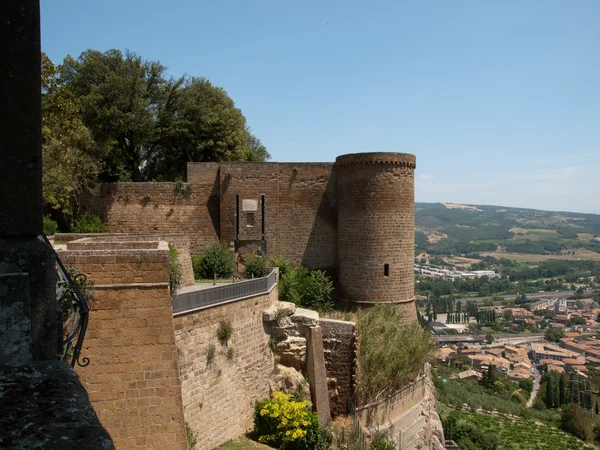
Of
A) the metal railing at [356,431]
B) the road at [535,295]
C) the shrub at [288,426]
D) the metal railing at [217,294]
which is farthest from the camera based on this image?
the road at [535,295]

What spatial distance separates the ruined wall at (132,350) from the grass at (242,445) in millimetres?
3851

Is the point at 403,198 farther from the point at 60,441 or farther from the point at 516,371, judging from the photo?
the point at 516,371

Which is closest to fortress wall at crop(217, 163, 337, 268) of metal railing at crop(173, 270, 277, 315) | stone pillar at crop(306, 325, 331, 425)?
stone pillar at crop(306, 325, 331, 425)

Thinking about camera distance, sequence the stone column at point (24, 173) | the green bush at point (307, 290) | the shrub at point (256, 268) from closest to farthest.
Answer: the stone column at point (24, 173)
the shrub at point (256, 268)
the green bush at point (307, 290)

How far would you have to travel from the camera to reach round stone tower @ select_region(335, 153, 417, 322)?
1883 centimetres

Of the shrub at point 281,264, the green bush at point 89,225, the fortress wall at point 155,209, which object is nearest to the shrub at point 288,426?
the shrub at point 281,264

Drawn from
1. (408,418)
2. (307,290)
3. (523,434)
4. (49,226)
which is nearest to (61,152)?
(49,226)

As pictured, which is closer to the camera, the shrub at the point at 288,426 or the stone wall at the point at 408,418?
the shrub at the point at 288,426

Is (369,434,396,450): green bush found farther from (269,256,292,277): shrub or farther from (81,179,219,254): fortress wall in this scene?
(81,179,219,254): fortress wall

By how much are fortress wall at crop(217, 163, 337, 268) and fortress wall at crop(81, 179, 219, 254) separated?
87cm

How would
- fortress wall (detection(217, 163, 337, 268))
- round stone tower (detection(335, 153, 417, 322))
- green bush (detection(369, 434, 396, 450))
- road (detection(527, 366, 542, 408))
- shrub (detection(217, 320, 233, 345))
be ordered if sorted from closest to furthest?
shrub (detection(217, 320, 233, 345)), green bush (detection(369, 434, 396, 450)), round stone tower (detection(335, 153, 417, 322)), fortress wall (detection(217, 163, 337, 268)), road (detection(527, 366, 542, 408))

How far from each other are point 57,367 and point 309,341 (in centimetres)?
1231

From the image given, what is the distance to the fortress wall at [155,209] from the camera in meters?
20.3

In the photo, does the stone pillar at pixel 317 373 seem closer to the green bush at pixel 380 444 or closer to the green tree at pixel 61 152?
the green bush at pixel 380 444
